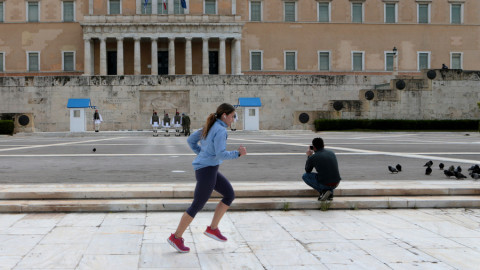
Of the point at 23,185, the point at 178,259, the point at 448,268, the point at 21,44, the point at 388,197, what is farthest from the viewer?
the point at 21,44

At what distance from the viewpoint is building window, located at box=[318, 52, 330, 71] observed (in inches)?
2237

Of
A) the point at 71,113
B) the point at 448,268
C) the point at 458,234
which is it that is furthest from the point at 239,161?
the point at 71,113

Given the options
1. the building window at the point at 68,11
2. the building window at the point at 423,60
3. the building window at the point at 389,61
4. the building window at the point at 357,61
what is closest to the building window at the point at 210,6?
the building window at the point at 68,11

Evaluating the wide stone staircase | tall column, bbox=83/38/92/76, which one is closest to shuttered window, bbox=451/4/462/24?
tall column, bbox=83/38/92/76

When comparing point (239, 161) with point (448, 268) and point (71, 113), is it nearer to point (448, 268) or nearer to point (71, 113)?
point (448, 268)

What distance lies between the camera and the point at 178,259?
212 inches

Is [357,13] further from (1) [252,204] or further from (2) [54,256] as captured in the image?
(2) [54,256]

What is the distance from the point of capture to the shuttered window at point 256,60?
2217 inches

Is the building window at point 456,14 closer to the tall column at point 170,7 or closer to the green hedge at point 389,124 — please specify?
the green hedge at point 389,124

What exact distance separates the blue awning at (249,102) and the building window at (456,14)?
3358 cm

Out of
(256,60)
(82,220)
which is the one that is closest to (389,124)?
(256,60)

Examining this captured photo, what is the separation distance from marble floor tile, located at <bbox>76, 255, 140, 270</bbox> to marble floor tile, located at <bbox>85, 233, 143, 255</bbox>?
14cm

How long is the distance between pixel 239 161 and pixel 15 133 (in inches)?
1032

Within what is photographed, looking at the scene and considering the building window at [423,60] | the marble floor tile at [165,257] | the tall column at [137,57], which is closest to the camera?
the marble floor tile at [165,257]
